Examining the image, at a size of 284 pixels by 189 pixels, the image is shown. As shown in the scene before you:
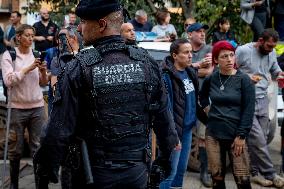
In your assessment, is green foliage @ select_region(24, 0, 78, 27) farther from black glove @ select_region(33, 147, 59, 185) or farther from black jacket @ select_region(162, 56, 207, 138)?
black glove @ select_region(33, 147, 59, 185)

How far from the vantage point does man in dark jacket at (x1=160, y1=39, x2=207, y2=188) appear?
651cm

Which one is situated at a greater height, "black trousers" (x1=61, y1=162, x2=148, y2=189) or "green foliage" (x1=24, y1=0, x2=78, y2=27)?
"green foliage" (x1=24, y1=0, x2=78, y2=27)

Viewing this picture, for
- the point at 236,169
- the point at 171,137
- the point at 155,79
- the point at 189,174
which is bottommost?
the point at 189,174

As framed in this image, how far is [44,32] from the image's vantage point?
13.5m

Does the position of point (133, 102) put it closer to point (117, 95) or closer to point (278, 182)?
point (117, 95)

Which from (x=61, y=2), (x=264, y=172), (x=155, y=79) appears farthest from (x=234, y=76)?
(x=61, y=2)

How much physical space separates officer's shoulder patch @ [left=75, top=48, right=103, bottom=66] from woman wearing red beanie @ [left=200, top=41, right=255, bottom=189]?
114 inches

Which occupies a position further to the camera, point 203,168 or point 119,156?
point 203,168

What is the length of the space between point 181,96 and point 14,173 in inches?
90.0

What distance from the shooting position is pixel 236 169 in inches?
259

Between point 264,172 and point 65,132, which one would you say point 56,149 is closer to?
point 65,132

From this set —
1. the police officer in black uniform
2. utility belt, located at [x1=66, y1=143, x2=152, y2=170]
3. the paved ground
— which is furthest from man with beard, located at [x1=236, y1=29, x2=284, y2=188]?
utility belt, located at [x1=66, y1=143, x2=152, y2=170]

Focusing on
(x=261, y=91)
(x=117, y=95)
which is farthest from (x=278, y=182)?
(x=117, y=95)

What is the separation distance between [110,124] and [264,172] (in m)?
4.62
